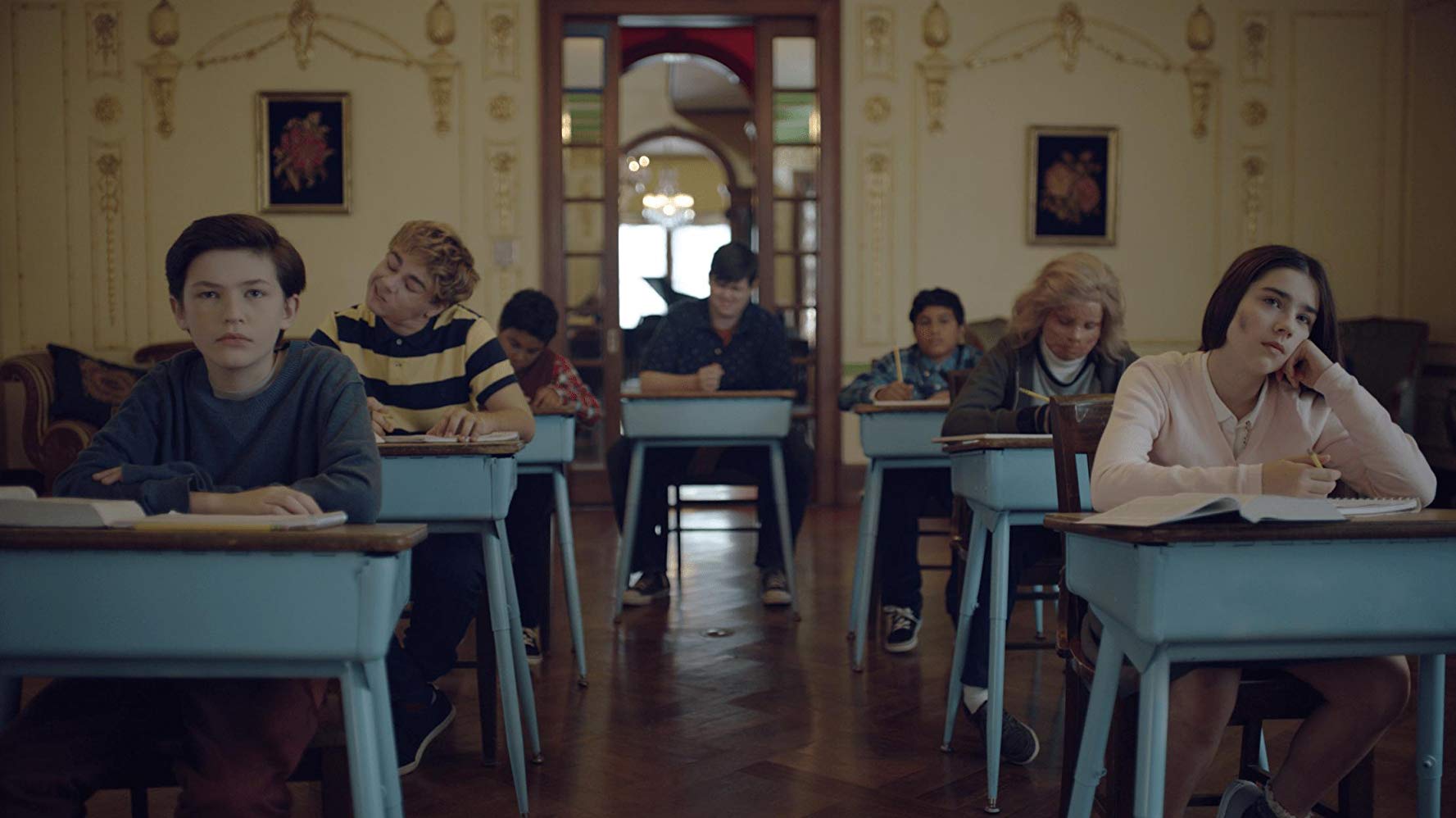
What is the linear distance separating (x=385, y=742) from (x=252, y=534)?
326 millimetres

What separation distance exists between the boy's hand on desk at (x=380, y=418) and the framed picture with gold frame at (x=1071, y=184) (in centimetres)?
519

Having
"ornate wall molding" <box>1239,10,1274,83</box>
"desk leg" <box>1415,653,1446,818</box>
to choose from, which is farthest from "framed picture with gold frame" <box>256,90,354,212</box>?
"desk leg" <box>1415,653,1446,818</box>

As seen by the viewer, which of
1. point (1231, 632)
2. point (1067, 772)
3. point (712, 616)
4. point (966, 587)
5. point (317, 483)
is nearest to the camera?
point (1231, 632)

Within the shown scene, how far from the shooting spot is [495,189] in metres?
6.98

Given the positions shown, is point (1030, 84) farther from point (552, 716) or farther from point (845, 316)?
point (552, 716)

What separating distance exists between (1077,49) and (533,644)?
17.1 ft

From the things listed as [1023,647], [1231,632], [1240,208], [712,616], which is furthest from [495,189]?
[1231,632]

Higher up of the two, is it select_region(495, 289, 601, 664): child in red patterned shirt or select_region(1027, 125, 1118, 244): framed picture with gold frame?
select_region(1027, 125, 1118, 244): framed picture with gold frame

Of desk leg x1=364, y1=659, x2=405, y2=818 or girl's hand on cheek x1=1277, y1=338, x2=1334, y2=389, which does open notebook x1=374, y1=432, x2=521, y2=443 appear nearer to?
desk leg x1=364, y1=659, x2=405, y2=818

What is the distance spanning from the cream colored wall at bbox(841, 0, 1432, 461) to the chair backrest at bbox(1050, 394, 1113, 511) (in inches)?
202

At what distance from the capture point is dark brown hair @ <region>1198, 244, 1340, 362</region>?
1949mm

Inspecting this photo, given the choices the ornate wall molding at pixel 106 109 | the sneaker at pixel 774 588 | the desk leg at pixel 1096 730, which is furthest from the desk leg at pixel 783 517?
the ornate wall molding at pixel 106 109

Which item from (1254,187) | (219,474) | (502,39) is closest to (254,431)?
(219,474)

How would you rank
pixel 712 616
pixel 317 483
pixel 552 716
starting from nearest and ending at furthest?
pixel 317 483
pixel 552 716
pixel 712 616
